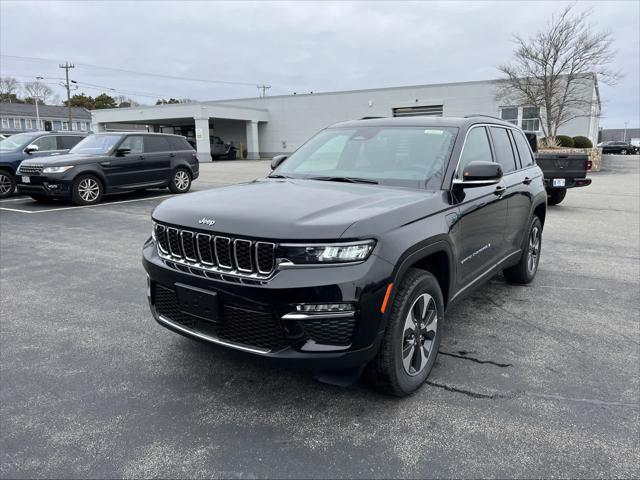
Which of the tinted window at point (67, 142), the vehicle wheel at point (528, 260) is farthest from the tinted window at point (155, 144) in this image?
the vehicle wheel at point (528, 260)

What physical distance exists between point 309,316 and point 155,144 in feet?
38.7

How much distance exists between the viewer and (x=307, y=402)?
3.01 metres

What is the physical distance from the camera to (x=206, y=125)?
120 feet

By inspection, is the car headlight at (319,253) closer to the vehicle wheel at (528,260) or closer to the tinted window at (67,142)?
the vehicle wheel at (528,260)

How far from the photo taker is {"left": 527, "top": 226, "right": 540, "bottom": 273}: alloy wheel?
548 centimetres

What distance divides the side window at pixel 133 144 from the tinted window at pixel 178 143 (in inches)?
45.1

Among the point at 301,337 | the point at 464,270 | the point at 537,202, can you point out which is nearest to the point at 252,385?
the point at 301,337

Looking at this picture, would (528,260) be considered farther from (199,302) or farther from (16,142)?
(16,142)

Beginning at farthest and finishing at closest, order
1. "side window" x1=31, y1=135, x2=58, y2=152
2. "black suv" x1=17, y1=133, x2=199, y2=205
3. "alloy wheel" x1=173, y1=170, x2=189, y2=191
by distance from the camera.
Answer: "alloy wheel" x1=173, y1=170, x2=189, y2=191 → "side window" x1=31, y1=135, x2=58, y2=152 → "black suv" x1=17, y1=133, x2=199, y2=205

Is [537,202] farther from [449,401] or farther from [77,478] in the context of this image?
[77,478]

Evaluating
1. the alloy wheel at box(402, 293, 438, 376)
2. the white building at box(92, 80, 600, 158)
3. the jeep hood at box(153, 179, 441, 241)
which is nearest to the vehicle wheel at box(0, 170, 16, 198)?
the jeep hood at box(153, 179, 441, 241)

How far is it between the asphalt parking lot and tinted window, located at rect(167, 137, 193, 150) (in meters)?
9.06

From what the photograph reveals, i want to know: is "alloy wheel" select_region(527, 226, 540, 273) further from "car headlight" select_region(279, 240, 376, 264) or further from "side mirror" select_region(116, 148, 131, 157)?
"side mirror" select_region(116, 148, 131, 157)

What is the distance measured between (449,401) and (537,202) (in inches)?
126
